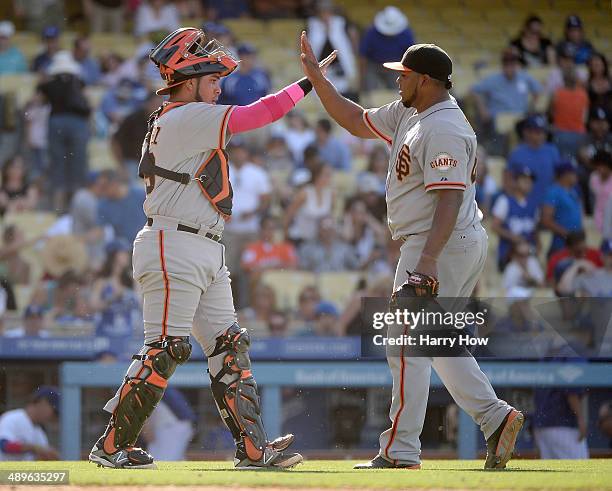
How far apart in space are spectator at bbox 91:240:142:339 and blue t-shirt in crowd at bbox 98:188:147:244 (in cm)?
20

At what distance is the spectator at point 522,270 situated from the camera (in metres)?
11.8

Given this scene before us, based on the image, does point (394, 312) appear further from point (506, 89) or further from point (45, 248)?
point (506, 89)

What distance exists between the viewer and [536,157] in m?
12.7

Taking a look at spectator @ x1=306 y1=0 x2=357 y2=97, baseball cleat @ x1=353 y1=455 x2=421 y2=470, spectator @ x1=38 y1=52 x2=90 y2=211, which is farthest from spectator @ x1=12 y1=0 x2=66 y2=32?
baseball cleat @ x1=353 y1=455 x2=421 y2=470

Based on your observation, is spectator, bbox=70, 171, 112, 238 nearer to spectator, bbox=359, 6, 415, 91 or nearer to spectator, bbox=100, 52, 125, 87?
spectator, bbox=100, 52, 125, 87

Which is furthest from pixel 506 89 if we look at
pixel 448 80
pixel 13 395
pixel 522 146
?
pixel 448 80

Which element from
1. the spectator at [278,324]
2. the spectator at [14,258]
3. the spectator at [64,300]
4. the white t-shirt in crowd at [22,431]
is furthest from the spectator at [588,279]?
the spectator at [14,258]

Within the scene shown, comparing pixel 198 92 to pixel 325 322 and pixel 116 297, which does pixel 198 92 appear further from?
pixel 116 297

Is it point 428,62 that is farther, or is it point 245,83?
point 245,83

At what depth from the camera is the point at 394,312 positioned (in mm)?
5648

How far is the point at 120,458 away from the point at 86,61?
8802 millimetres

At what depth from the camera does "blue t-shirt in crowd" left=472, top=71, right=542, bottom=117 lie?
13617 millimetres

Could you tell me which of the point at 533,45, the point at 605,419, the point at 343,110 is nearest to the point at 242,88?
the point at 533,45

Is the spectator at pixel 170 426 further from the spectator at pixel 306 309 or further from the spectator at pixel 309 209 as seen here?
the spectator at pixel 309 209
